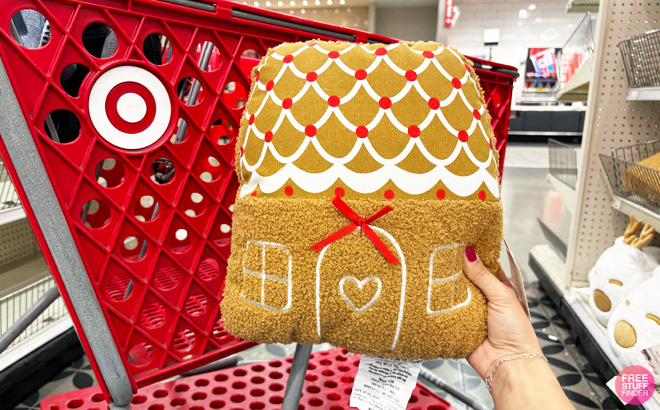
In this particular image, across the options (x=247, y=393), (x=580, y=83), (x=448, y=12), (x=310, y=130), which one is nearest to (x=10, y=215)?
(x=247, y=393)

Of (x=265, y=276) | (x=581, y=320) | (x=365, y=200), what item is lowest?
(x=581, y=320)

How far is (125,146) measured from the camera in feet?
2.14

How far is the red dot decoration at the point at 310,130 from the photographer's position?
1.99ft

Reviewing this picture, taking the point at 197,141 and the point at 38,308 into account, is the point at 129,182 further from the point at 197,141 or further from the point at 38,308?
the point at 38,308

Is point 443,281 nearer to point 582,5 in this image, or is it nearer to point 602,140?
point 602,140

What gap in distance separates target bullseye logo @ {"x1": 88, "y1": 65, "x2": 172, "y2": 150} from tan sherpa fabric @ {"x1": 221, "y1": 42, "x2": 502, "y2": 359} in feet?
0.54

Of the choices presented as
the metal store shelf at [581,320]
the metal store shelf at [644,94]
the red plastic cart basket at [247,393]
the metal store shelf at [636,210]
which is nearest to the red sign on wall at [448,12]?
the metal store shelf at [581,320]

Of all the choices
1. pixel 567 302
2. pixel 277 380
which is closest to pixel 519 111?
pixel 567 302

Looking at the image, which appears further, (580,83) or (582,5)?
(582,5)

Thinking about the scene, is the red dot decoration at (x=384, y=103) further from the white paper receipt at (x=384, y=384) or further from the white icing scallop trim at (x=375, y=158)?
the white paper receipt at (x=384, y=384)

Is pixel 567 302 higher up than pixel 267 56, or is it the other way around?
pixel 267 56

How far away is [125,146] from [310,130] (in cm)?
29

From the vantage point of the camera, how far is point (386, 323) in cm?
61

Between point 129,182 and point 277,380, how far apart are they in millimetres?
827
